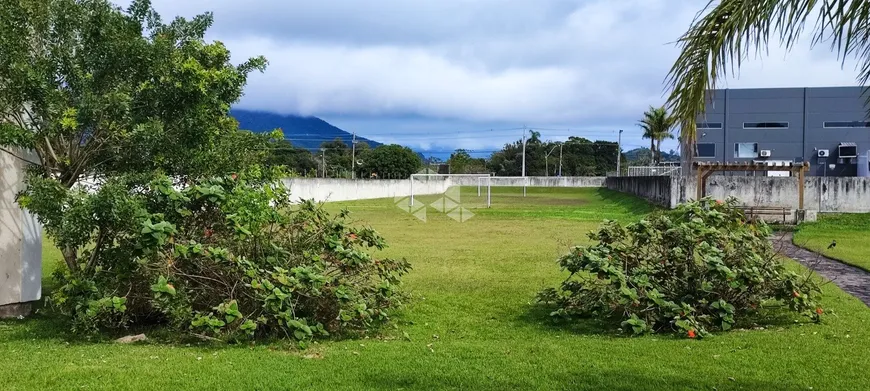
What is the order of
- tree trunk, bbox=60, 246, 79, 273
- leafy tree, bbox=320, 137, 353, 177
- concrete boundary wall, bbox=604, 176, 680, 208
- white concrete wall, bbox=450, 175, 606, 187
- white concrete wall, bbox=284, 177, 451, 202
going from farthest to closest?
leafy tree, bbox=320, 137, 353, 177
white concrete wall, bbox=450, 175, 606, 187
white concrete wall, bbox=284, 177, 451, 202
concrete boundary wall, bbox=604, 176, 680, 208
tree trunk, bbox=60, 246, 79, 273

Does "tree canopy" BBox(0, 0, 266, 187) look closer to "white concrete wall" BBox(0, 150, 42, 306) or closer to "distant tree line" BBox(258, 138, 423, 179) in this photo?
"white concrete wall" BBox(0, 150, 42, 306)

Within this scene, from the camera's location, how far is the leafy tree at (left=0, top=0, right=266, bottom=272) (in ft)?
19.1

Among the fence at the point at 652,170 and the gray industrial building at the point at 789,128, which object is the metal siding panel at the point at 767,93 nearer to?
the gray industrial building at the point at 789,128

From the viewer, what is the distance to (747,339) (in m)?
5.93

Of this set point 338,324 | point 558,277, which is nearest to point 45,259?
point 338,324

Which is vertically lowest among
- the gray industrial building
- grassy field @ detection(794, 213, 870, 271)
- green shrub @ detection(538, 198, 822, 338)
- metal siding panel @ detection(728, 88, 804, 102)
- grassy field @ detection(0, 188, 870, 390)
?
grassy field @ detection(794, 213, 870, 271)

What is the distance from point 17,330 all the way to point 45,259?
6366 millimetres

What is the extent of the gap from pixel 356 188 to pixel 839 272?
107ft

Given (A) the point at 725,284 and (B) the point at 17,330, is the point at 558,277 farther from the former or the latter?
(B) the point at 17,330

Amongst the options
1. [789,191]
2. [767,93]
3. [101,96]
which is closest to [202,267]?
[101,96]

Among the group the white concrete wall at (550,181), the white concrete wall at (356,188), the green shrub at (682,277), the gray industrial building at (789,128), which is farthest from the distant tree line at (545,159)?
the green shrub at (682,277)

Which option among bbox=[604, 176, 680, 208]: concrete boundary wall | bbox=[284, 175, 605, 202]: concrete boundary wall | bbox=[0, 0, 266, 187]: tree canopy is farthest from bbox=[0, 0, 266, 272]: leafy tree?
bbox=[284, 175, 605, 202]: concrete boundary wall

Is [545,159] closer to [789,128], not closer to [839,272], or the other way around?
[789,128]

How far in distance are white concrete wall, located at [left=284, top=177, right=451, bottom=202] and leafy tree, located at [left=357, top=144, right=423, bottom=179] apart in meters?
17.8
